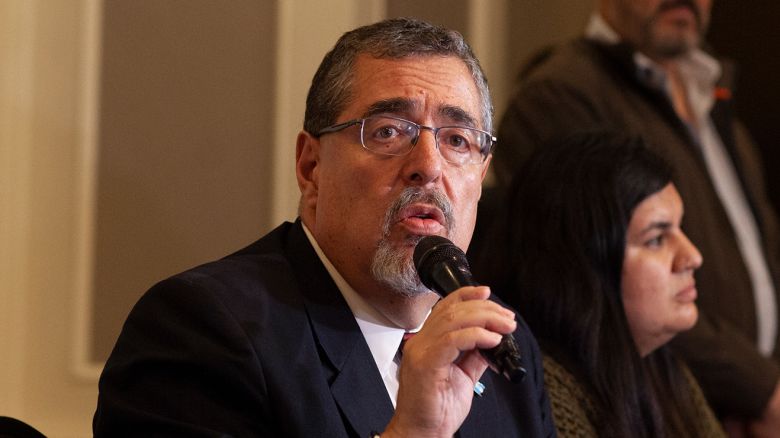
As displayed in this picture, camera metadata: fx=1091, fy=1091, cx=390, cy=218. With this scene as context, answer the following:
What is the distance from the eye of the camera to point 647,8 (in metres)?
3.38

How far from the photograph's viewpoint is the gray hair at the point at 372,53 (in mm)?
1729

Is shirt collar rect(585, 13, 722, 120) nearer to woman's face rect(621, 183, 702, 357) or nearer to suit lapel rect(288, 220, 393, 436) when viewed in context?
woman's face rect(621, 183, 702, 357)

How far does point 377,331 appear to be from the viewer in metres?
1.69

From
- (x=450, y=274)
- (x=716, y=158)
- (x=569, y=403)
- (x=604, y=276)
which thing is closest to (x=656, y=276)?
(x=604, y=276)

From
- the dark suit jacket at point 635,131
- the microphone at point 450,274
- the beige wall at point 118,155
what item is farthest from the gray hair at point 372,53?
the dark suit jacket at point 635,131

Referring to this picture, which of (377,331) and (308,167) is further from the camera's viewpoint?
(308,167)

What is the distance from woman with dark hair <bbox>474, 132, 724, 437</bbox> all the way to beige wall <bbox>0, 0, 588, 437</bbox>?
62cm

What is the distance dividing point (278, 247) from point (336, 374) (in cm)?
29

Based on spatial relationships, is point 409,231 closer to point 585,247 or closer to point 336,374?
point 336,374

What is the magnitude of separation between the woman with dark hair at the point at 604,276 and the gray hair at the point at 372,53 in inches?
22.9

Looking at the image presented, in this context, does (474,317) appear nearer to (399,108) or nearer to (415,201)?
(415,201)

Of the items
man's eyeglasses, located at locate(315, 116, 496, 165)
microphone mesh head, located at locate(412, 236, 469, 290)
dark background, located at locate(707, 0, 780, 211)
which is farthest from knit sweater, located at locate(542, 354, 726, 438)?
dark background, located at locate(707, 0, 780, 211)

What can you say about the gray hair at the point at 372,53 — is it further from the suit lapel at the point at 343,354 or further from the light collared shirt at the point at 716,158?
the light collared shirt at the point at 716,158

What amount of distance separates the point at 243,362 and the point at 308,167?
0.44 metres
